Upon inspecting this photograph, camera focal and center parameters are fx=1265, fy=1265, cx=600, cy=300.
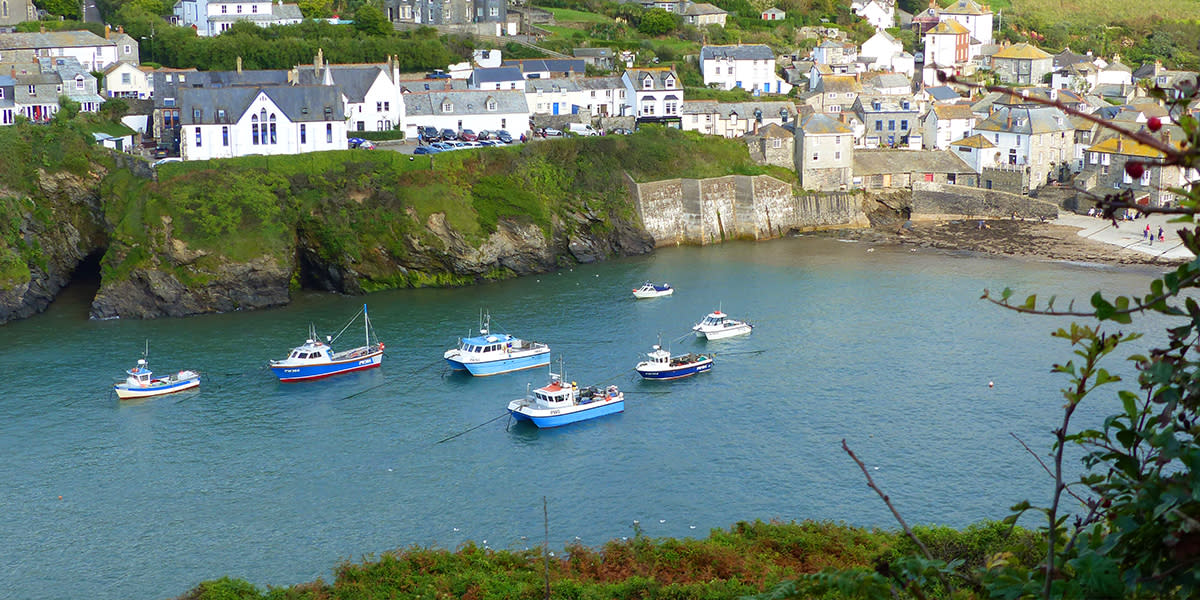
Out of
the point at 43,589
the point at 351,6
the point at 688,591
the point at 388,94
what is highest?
the point at 351,6

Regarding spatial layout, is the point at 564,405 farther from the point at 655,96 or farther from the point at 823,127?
the point at 655,96

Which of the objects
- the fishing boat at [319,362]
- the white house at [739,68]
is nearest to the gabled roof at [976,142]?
the white house at [739,68]

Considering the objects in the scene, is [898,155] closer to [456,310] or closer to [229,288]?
[456,310]

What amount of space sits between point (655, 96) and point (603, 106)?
3.13 m

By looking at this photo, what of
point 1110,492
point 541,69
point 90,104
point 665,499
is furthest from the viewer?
point 541,69

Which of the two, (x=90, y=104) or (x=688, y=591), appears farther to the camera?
(x=90, y=104)

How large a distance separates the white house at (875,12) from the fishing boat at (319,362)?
2290 inches

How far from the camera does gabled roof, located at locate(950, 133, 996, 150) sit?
57.4 meters

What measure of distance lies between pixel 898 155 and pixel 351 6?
109 ft

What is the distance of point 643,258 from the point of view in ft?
160

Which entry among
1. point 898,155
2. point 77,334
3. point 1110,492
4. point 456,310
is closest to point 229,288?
point 77,334

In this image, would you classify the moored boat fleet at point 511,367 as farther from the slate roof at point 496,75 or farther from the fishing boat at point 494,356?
the slate roof at point 496,75

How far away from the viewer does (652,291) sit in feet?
137

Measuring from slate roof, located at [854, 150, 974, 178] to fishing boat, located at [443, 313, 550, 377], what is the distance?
25843mm
